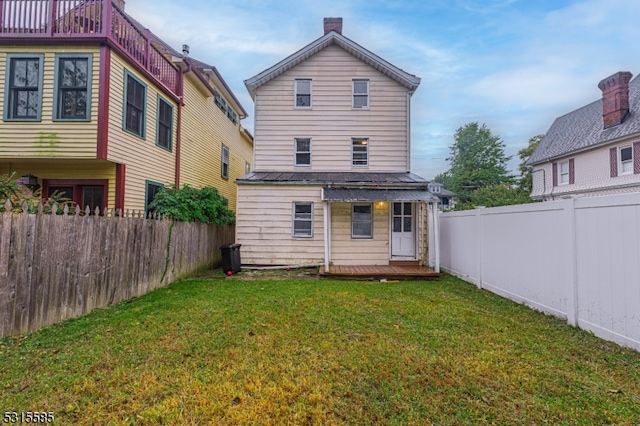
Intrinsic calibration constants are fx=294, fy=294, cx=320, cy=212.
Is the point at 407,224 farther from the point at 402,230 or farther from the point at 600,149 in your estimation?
the point at 600,149

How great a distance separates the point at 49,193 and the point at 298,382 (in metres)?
9.65

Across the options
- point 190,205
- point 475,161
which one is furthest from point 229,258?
point 475,161

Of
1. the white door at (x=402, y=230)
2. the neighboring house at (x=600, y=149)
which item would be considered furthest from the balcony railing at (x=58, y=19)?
the neighboring house at (x=600, y=149)

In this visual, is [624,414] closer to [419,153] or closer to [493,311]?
[493,311]

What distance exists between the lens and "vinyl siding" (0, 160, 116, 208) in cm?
805

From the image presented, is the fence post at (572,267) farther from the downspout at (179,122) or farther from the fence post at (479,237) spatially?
the downspout at (179,122)

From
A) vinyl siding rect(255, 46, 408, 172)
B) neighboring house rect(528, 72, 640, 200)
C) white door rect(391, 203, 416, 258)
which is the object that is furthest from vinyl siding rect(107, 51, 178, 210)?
neighboring house rect(528, 72, 640, 200)

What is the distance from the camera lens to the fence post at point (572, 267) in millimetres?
4430

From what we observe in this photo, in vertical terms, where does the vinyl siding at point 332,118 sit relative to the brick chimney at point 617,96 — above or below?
below

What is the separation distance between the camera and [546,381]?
2.96m

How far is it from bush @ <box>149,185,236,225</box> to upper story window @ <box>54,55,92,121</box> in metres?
2.82

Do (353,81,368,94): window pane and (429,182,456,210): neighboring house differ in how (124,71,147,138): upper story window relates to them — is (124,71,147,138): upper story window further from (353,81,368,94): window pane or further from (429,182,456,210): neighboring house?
(429,182,456,210): neighboring house

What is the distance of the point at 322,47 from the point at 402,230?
7.86 m

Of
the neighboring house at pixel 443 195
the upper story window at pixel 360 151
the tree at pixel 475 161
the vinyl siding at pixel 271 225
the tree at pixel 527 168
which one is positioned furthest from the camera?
the tree at pixel 475 161
